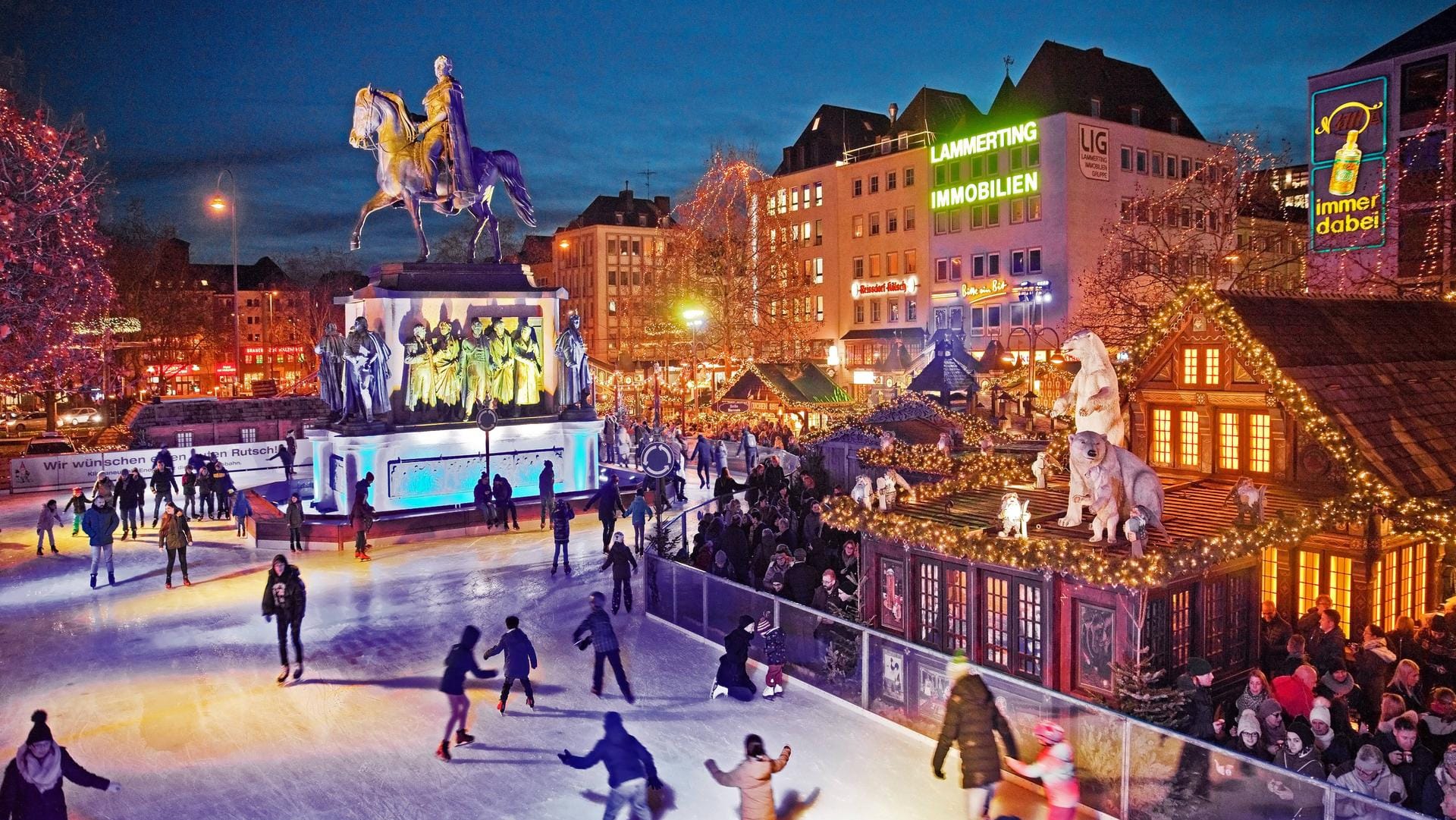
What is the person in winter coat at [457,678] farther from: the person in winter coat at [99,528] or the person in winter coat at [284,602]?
the person in winter coat at [99,528]

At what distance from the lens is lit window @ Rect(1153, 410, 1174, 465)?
15.7 meters

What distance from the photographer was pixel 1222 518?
12695 mm

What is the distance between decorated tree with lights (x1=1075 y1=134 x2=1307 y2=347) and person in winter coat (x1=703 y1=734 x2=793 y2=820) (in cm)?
1013

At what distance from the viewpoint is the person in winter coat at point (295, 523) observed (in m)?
22.0

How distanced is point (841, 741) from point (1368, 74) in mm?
34911

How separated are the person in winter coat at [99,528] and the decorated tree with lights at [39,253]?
7.39 m

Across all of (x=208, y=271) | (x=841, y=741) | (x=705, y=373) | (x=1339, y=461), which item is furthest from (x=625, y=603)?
(x=208, y=271)

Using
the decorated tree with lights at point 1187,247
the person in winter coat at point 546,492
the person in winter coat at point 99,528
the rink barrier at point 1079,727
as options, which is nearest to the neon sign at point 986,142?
the decorated tree with lights at point 1187,247

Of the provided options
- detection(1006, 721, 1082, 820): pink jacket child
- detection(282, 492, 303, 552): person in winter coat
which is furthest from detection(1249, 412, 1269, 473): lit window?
detection(282, 492, 303, 552): person in winter coat

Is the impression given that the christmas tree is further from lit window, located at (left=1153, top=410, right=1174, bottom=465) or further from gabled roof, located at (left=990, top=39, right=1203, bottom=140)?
gabled roof, located at (left=990, top=39, right=1203, bottom=140)

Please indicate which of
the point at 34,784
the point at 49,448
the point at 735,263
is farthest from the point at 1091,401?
the point at 735,263

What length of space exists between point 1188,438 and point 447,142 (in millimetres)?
19296

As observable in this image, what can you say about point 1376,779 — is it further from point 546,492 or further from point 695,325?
point 695,325

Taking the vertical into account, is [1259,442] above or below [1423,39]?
below
